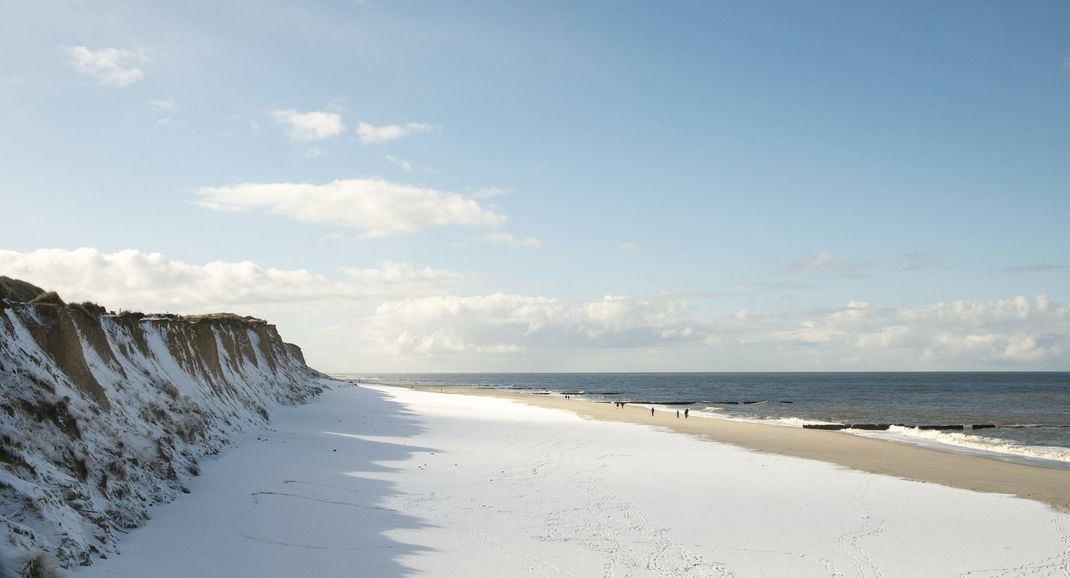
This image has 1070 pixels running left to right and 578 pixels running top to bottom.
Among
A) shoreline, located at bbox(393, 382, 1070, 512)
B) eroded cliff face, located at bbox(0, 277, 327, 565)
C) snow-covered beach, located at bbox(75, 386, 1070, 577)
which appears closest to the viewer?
eroded cliff face, located at bbox(0, 277, 327, 565)

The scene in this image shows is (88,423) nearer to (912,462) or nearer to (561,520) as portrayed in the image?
(561,520)

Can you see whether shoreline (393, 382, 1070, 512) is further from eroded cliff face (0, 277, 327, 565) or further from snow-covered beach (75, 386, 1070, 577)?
eroded cliff face (0, 277, 327, 565)

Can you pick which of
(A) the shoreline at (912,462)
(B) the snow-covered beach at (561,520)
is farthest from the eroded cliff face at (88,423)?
(A) the shoreline at (912,462)

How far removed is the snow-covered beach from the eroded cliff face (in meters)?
0.64

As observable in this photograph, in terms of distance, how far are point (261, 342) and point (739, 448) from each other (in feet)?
114

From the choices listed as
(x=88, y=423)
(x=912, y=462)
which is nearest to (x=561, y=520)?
(x=88, y=423)

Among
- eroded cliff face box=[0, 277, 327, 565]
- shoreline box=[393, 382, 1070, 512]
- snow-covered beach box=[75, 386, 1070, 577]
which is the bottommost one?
shoreline box=[393, 382, 1070, 512]

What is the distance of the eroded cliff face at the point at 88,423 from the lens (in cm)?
924

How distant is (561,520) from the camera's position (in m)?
13.5

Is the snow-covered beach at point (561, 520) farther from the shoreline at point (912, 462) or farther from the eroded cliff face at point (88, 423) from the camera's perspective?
the shoreline at point (912, 462)

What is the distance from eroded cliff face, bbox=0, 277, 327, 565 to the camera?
9.24m

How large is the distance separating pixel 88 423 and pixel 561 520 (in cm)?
928

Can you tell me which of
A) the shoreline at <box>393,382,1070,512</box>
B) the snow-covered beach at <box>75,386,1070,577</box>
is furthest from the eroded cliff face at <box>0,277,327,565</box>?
the shoreline at <box>393,382,1070,512</box>

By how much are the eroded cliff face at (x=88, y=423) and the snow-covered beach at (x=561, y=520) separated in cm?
64
